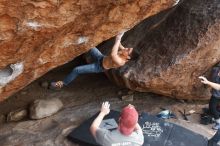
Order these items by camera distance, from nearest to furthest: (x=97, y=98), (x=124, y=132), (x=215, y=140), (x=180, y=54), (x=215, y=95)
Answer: (x=124, y=132) < (x=215, y=140) < (x=215, y=95) < (x=180, y=54) < (x=97, y=98)

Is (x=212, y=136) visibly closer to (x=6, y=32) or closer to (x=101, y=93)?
(x=101, y=93)

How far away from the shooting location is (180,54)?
23.2ft

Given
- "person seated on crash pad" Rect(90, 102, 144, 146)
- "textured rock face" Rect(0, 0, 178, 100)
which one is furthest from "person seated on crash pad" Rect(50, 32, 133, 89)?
"person seated on crash pad" Rect(90, 102, 144, 146)

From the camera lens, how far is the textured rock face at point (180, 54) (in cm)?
705

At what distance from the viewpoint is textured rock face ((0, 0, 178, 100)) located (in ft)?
16.2

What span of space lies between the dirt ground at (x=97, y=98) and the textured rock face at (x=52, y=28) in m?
1.64

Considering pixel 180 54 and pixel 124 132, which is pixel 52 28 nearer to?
pixel 124 132

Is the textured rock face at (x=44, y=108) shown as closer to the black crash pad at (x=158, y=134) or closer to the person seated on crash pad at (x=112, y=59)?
the person seated on crash pad at (x=112, y=59)

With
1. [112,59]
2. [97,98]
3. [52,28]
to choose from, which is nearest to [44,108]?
[97,98]

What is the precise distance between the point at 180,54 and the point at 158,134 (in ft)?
4.87

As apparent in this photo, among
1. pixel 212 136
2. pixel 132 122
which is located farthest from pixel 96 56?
pixel 212 136

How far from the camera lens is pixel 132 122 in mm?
5074

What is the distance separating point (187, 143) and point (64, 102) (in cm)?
244

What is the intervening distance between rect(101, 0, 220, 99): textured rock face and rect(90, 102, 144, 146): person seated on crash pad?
1853 mm
